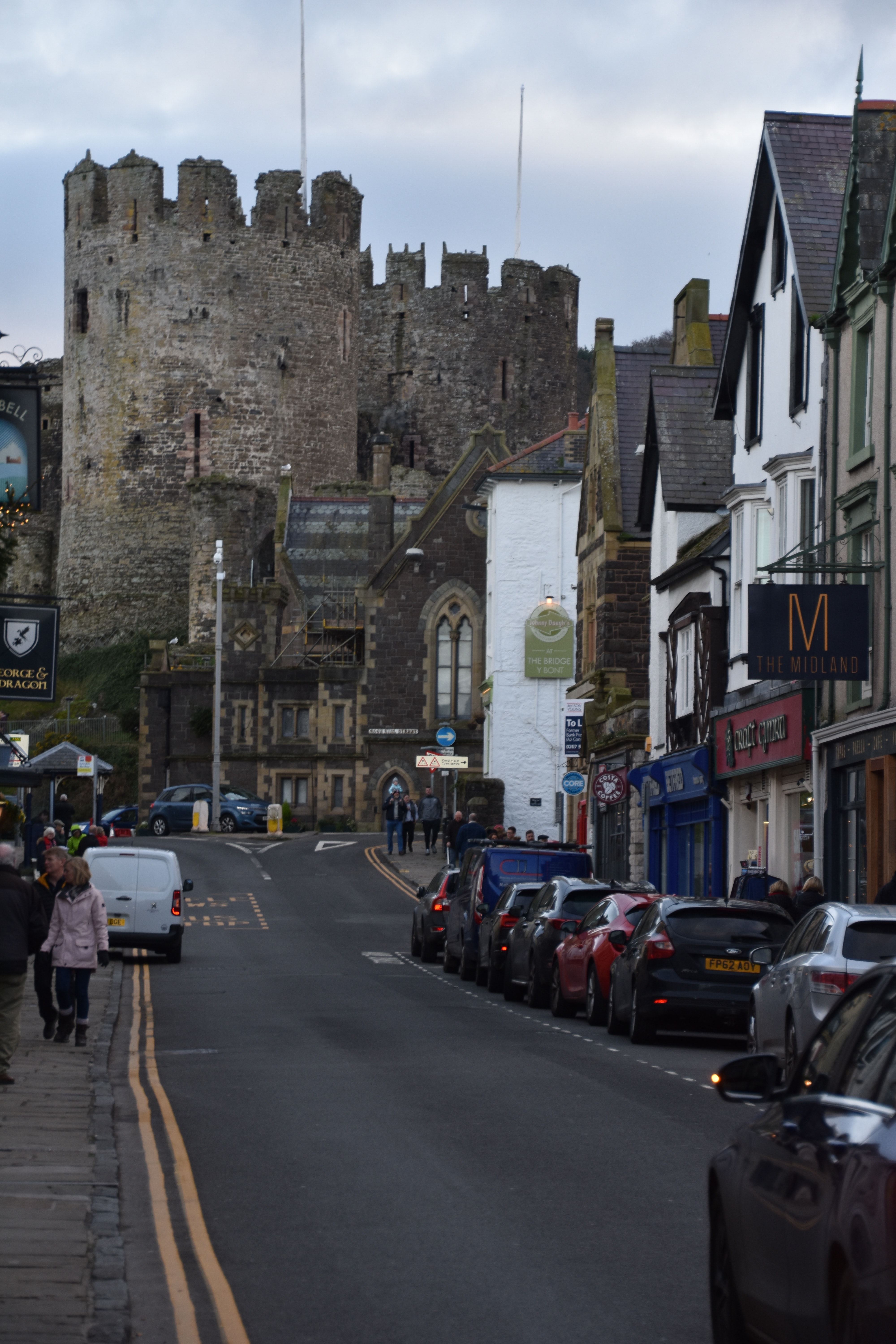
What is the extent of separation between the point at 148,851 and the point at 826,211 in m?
13.3

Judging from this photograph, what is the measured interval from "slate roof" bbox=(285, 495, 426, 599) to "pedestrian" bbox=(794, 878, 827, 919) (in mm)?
55478

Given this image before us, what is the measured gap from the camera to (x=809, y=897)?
22734 mm

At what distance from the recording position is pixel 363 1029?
64.5ft

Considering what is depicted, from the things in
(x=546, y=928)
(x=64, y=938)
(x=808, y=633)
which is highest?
(x=808, y=633)

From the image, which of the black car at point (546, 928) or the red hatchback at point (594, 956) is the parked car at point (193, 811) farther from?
the red hatchback at point (594, 956)

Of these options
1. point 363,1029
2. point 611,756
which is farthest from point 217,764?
point 363,1029

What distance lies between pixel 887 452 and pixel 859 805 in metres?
4.44

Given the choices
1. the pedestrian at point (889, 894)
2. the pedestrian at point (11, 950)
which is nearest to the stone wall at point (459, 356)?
the pedestrian at point (889, 894)

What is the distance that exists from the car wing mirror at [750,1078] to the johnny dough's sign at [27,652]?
51.6ft

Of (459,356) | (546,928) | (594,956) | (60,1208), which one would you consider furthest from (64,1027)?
(459,356)

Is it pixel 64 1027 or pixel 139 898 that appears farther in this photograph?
pixel 139 898

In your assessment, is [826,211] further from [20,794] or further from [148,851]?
[20,794]

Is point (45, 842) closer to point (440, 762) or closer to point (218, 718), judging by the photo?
point (440, 762)

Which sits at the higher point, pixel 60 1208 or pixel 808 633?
pixel 808 633
